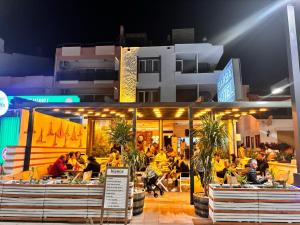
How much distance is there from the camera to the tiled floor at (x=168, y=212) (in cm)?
571

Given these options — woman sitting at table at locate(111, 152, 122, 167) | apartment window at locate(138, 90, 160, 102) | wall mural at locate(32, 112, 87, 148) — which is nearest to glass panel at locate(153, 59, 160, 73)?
apartment window at locate(138, 90, 160, 102)

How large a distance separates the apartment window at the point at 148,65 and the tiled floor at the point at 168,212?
13.5m

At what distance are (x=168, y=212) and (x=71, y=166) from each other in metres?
4.93

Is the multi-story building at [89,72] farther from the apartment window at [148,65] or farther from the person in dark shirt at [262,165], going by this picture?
the person in dark shirt at [262,165]

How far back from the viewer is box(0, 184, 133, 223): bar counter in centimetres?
549

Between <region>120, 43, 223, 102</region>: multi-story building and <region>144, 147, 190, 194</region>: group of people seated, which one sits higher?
<region>120, 43, 223, 102</region>: multi-story building

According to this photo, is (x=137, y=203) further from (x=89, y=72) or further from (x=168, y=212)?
(x=89, y=72)

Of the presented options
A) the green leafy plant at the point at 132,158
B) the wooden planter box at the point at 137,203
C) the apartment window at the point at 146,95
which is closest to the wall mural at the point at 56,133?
the green leafy plant at the point at 132,158

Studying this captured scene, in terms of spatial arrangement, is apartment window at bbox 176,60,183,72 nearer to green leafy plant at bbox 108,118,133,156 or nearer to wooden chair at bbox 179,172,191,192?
wooden chair at bbox 179,172,191,192

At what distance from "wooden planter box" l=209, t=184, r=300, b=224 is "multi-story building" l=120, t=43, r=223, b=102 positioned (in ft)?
48.0

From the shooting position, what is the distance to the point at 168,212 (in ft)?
21.2

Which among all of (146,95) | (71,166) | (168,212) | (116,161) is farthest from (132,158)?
(146,95)

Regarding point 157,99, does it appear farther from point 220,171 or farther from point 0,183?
point 0,183

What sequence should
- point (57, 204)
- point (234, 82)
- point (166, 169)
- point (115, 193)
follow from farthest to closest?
1. point (166, 169)
2. point (234, 82)
3. point (57, 204)
4. point (115, 193)
